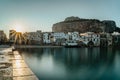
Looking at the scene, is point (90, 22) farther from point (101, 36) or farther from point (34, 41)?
point (34, 41)

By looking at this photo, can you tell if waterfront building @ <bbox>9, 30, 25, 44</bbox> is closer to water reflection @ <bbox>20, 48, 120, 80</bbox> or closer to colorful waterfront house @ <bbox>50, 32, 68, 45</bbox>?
colorful waterfront house @ <bbox>50, 32, 68, 45</bbox>

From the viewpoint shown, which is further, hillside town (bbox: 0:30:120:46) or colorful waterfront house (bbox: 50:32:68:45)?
colorful waterfront house (bbox: 50:32:68:45)

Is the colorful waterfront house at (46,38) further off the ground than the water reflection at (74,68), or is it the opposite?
the colorful waterfront house at (46,38)

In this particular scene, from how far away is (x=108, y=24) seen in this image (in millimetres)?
169250

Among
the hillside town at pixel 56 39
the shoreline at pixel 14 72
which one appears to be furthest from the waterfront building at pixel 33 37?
the shoreline at pixel 14 72

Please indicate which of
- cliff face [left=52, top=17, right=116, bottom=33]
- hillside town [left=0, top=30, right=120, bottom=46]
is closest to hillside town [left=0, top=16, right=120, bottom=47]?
hillside town [left=0, top=30, right=120, bottom=46]

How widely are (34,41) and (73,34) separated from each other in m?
24.2

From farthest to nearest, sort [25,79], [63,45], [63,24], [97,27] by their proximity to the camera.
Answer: [63,24]
[97,27]
[63,45]
[25,79]

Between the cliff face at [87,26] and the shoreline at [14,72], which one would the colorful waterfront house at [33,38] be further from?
the shoreline at [14,72]

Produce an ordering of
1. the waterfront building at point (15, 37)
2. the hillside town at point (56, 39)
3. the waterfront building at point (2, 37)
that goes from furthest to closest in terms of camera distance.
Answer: the hillside town at point (56, 39), the waterfront building at point (15, 37), the waterfront building at point (2, 37)

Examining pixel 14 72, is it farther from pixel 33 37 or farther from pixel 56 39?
pixel 33 37

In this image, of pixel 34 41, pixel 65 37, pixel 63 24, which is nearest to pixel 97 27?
pixel 63 24

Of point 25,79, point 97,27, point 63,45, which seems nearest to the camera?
point 25,79

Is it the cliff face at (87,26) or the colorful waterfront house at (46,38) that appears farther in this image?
the cliff face at (87,26)
